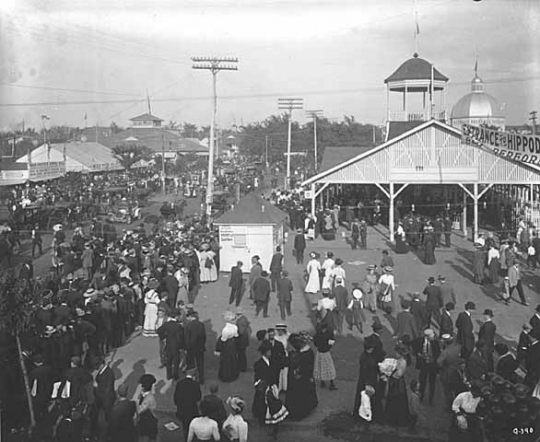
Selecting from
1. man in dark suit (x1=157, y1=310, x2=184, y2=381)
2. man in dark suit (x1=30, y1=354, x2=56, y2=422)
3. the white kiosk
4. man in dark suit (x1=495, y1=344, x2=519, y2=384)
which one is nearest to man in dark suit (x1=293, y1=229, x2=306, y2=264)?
the white kiosk

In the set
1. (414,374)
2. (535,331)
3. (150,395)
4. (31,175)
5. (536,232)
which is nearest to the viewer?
(150,395)

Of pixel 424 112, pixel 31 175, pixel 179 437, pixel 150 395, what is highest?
pixel 424 112

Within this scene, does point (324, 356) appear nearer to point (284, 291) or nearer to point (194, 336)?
point (194, 336)

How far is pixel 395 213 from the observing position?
3059 cm

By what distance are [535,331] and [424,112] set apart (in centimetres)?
2608

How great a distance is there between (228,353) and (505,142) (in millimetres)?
16700

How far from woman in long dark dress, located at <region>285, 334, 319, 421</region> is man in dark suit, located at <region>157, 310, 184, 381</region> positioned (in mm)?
2079

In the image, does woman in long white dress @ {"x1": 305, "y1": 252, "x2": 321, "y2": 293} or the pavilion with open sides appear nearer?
woman in long white dress @ {"x1": 305, "y1": 252, "x2": 321, "y2": 293}

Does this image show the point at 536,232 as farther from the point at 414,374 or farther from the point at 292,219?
the point at 414,374

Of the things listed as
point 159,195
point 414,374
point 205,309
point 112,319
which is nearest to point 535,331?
point 414,374

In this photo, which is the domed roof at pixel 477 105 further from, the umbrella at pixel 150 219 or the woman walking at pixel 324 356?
the woman walking at pixel 324 356

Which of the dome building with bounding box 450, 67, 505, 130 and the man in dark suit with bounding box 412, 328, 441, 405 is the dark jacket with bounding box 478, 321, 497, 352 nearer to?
the man in dark suit with bounding box 412, 328, 441, 405

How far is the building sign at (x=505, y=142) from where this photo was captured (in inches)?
947

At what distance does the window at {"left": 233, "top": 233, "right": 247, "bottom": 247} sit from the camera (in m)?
20.9
